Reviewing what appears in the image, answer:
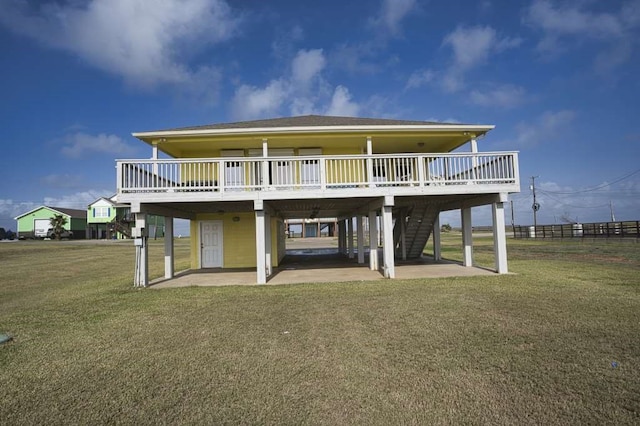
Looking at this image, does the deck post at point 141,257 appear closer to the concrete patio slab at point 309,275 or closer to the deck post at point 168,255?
the concrete patio slab at point 309,275

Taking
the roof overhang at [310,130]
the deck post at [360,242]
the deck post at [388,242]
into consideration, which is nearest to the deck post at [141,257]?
the roof overhang at [310,130]

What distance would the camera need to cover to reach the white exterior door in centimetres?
1455

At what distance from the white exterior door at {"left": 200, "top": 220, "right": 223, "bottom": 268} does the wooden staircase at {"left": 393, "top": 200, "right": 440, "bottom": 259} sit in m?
8.38

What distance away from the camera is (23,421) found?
303 centimetres

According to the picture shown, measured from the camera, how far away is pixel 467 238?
13.1 m

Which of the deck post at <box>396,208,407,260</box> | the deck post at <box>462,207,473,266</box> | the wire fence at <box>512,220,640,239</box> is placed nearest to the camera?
the deck post at <box>462,207,473,266</box>

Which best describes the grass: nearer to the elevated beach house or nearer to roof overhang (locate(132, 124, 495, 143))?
the elevated beach house

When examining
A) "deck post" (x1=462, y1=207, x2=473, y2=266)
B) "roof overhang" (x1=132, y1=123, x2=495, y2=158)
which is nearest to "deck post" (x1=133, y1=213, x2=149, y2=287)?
"roof overhang" (x1=132, y1=123, x2=495, y2=158)

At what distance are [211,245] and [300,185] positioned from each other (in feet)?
21.1

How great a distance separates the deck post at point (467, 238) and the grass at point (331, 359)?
4.85 metres

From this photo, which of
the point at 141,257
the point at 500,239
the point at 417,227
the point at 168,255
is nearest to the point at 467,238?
the point at 500,239

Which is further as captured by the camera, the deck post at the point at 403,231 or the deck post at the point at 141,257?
the deck post at the point at 403,231

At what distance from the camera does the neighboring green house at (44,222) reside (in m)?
49.0

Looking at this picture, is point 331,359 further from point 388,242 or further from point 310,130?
point 310,130
